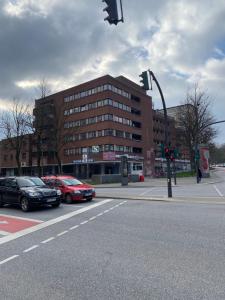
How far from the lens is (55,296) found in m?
4.23

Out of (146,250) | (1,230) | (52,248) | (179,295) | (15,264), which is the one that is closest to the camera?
(179,295)

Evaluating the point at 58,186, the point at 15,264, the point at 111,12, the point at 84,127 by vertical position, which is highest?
the point at 84,127

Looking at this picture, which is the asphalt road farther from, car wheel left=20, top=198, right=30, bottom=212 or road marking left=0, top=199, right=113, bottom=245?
car wheel left=20, top=198, right=30, bottom=212

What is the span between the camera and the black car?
13852 mm

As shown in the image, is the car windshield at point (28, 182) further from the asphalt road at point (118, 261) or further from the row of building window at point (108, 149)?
the row of building window at point (108, 149)

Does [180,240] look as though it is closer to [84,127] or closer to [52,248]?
[52,248]

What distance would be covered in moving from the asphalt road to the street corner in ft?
2.89

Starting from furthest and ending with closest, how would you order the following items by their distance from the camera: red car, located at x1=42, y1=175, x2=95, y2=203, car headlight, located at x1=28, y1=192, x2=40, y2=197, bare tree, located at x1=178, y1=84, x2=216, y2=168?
bare tree, located at x1=178, y1=84, x2=216, y2=168 < red car, located at x1=42, y1=175, x2=95, y2=203 < car headlight, located at x1=28, y1=192, x2=40, y2=197

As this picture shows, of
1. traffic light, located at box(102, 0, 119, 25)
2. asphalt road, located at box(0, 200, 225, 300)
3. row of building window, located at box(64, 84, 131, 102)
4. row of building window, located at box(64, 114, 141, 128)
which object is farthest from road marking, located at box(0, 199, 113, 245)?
row of building window, located at box(64, 84, 131, 102)

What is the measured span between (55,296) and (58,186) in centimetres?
1338

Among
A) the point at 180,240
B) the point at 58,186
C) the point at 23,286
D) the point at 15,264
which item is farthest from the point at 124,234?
the point at 58,186

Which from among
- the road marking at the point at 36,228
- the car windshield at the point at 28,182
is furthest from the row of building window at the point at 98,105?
the road marking at the point at 36,228

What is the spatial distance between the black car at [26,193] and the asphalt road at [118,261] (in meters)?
4.22

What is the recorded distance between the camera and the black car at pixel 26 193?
1385cm
